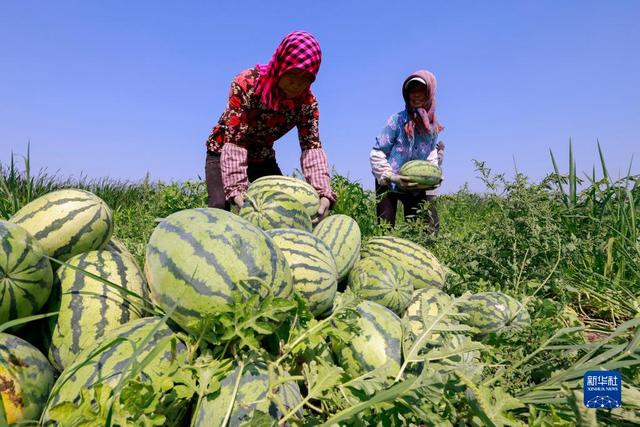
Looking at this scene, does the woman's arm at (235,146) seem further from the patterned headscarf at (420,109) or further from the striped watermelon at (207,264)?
the patterned headscarf at (420,109)

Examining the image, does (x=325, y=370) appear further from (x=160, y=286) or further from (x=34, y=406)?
(x=34, y=406)

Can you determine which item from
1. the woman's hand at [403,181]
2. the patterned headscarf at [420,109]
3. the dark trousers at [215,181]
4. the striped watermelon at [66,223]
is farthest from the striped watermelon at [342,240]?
the patterned headscarf at [420,109]

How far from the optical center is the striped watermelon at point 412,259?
8.76 ft

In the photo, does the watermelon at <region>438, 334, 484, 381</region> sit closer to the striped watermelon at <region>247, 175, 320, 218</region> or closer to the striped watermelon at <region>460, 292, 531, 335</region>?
the striped watermelon at <region>460, 292, 531, 335</region>

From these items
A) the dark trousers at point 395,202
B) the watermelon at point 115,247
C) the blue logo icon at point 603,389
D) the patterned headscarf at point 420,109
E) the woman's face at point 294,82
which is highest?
the patterned headscarf at point 420,109

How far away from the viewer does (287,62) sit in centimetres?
349

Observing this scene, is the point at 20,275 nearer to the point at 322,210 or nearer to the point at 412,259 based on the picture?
the point at 412,259

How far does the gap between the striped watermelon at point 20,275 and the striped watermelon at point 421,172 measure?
4317 millimetres

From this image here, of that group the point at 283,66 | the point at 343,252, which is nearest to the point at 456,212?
the point at 283,66

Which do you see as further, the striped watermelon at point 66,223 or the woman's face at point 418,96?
the woman's face at point 418,96

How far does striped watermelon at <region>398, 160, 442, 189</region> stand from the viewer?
527cm

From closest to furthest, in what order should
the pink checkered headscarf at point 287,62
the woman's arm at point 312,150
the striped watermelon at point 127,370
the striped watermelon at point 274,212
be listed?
the striped watermelon at point 127,370, the striped watermelon at point 274,212, the pink checkered headscarf at point 287,62, the woman's arm at point 312,150

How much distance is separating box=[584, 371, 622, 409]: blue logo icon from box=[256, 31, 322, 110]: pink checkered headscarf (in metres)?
2.93

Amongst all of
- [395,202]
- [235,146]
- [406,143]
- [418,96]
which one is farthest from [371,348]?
[418,96]
